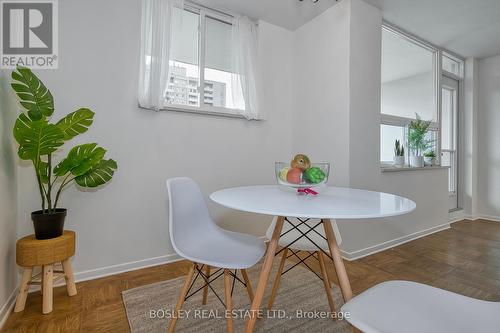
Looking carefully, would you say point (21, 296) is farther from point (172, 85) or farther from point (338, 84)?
point (338, 84)

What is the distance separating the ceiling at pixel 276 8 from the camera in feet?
8.00

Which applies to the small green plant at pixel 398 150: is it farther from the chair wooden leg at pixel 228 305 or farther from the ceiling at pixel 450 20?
the chair wooden leg at pixel 228 305

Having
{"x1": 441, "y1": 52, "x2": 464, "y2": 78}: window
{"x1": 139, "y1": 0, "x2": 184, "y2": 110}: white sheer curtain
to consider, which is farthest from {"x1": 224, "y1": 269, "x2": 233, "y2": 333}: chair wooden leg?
{"x1": 441, "y1": 52, "x2": 464, "y2": 78}: window

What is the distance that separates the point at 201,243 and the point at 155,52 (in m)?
1.70

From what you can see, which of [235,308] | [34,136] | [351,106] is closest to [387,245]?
[351,106]

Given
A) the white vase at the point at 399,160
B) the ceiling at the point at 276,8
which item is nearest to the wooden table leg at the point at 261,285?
the ceiling at the point at 276,8

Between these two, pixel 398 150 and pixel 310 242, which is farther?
pixel 398 150

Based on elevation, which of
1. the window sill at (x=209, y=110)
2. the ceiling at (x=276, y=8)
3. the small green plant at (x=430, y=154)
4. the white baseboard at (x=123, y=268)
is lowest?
the white baseboard at (x=123, y=268)

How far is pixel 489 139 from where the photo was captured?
3873mm

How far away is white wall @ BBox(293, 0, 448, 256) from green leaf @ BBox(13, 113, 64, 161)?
2.26m

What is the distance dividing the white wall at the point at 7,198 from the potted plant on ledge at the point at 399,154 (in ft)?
11.8

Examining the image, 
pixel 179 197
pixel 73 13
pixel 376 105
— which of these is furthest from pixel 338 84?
pixel 73 13

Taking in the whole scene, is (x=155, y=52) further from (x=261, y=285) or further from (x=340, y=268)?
(x=340, y=268)

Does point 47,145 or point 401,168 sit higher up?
point 47,145
